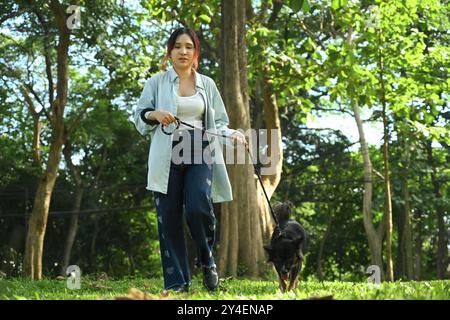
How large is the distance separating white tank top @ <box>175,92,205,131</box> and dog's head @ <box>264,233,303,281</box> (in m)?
1.10

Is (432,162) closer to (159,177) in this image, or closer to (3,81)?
(3,81)

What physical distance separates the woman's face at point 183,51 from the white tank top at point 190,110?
25cm

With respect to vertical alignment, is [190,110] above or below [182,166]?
above

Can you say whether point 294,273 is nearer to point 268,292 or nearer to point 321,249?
point 268,292

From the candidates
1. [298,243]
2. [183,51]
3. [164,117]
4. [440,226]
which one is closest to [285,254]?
[298,243]

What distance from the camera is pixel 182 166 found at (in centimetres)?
560

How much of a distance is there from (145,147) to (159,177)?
21.1 metres

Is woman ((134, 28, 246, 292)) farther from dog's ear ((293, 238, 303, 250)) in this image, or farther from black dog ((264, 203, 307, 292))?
dog's ear ((293, 238, 303, 250))

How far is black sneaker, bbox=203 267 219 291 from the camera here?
5.69 metres

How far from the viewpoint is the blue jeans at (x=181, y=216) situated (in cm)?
556

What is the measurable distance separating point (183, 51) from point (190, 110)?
0.47 m

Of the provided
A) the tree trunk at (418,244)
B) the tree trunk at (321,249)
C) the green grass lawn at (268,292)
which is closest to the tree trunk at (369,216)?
the tree trunk at (418,244)

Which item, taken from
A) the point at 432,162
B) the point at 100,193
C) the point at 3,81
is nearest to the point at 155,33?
the point at 3,81

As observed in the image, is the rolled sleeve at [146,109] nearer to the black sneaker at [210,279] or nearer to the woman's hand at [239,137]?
the woman's hand at [239,137]
